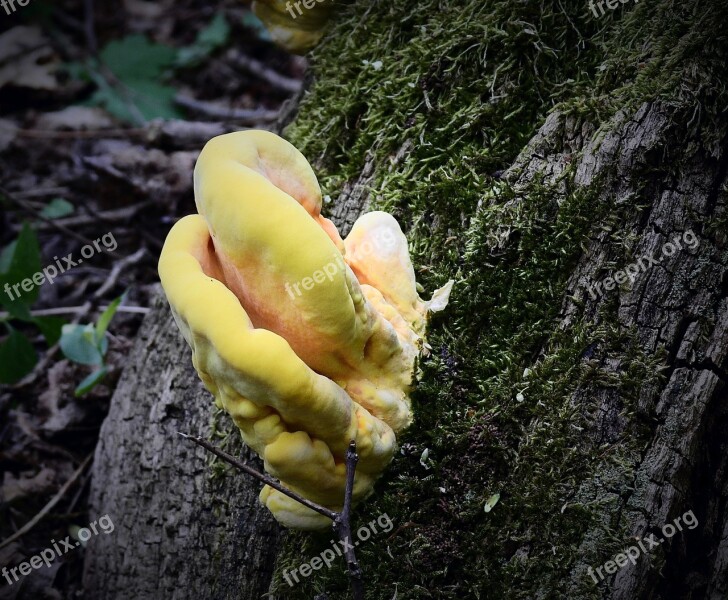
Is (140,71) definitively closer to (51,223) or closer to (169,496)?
(51,223)

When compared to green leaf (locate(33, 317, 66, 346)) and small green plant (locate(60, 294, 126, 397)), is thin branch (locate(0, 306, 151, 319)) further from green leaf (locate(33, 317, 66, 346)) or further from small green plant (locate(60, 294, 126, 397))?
small green plant (locate(60, 294, 126, 397))

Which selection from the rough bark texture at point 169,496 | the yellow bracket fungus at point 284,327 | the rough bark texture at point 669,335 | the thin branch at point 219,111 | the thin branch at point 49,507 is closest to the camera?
the yellow bracket fungus at point 284,327

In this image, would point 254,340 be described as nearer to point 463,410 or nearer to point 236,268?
point 236,268

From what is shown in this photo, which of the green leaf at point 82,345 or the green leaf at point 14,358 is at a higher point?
the green leaf at point 82,345

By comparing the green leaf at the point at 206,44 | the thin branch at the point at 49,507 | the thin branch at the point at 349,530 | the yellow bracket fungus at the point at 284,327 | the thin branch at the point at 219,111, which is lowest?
the thin branch at the point at 49,507

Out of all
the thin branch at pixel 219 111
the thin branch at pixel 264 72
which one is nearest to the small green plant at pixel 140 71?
the thin branch at pixel 219 111

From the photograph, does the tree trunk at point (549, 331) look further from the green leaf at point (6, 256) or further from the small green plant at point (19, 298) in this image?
the green leaf at point (6, 256)

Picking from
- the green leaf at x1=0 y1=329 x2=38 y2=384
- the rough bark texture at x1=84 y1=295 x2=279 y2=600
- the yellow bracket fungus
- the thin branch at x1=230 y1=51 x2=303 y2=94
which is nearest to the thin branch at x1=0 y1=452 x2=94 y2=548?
the rough bark texture at x1=84 y1=295 x2=279 y2=600

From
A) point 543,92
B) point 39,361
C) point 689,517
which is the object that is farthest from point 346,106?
point 39,361
